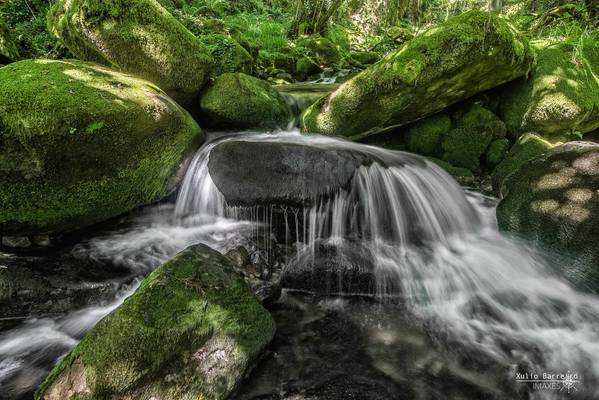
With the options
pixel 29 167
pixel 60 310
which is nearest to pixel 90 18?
pixel 29 167

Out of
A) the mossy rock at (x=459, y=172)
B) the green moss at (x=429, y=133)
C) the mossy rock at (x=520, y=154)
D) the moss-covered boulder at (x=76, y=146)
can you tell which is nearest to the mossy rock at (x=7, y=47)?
the moss-covered boulder at (x=76, y=146)

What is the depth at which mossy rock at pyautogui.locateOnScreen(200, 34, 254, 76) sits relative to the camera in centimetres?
848

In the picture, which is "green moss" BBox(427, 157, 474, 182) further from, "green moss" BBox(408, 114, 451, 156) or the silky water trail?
the silky water trail

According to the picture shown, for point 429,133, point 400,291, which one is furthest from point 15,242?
point 429,133

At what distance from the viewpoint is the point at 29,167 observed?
11.1ft

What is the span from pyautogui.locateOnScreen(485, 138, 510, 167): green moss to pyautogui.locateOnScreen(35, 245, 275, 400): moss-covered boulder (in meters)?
5.23

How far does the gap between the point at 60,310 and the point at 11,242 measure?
3.95ft

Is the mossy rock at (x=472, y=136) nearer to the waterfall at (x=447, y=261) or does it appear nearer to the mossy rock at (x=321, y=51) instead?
the waterfall at (x=447, y=261)

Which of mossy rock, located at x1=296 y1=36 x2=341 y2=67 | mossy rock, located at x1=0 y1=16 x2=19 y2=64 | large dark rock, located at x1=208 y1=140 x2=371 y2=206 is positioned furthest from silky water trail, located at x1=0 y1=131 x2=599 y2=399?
mossy rock, located at x1=296 y1=36 x2=341 y2=67

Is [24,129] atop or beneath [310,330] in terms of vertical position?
atop

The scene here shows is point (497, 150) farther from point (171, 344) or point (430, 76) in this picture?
point (171, 344)

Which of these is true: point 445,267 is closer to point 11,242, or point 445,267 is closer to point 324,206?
point 324,206

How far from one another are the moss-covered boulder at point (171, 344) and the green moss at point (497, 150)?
523cm

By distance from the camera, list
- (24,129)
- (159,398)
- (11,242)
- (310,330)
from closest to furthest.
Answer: (159,398), (310,330), (24,129), (11,242)
